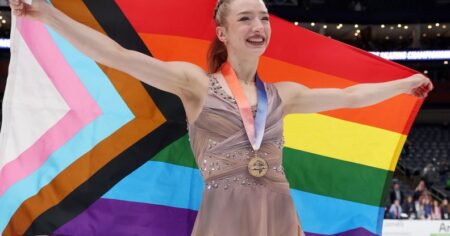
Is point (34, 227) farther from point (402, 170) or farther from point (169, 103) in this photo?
point (402, 170)

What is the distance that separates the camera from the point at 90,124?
303cm

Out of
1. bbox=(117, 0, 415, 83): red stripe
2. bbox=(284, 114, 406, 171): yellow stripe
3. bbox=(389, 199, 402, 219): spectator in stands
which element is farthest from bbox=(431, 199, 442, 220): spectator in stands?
bbox=(117, 0, 415, 83): red stripe

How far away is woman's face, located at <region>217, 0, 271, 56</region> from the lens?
2211 mm

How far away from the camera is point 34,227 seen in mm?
2840

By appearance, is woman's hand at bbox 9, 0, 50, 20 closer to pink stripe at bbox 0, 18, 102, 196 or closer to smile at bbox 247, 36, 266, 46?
smile at bbox 247, 36, 266, 46

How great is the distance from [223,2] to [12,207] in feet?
4.25

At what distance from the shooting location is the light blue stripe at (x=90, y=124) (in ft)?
9.56

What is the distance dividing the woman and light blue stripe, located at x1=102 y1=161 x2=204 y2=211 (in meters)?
0.90

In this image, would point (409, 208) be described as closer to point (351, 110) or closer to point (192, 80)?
point (351, 110)

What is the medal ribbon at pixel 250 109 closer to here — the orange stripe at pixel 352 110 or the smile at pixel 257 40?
the smile at pixel 257 40

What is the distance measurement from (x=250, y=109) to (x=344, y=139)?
1.55 metres

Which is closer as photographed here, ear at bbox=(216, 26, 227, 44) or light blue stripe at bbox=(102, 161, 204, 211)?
ear at bbox=(216, 26, 227, 44)

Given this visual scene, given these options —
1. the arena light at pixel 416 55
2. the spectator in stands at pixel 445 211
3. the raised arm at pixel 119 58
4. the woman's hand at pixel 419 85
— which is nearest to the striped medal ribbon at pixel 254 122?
the raised arm at pixel 119 58

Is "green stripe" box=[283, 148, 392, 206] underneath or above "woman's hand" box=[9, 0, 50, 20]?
underneath
